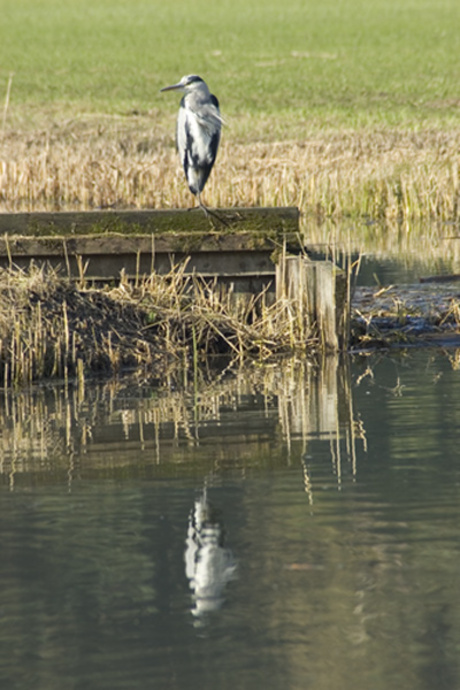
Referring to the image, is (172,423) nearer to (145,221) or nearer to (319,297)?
(319,297)

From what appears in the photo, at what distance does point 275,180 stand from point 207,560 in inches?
708

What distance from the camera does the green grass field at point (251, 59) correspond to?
45500mm

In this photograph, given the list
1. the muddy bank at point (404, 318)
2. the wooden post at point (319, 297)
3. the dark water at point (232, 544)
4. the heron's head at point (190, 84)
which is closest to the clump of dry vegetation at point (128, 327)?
the wooden post at point (319, 297)

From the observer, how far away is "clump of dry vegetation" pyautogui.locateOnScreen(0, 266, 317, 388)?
1080 centimetres

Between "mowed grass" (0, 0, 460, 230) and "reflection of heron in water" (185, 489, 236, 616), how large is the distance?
716cm

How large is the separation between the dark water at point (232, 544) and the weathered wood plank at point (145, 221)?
10.1ft

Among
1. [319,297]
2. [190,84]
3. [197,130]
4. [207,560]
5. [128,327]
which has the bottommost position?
[207,560]

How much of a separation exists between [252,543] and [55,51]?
62606mm

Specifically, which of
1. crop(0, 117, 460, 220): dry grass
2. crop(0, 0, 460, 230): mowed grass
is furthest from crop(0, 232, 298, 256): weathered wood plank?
crop(0, 117, 460, 220): dry grass

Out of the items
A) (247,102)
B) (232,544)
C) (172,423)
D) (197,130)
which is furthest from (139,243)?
(247,102)

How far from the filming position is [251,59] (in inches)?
2483

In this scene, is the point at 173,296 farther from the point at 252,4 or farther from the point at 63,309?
the point at 252,4

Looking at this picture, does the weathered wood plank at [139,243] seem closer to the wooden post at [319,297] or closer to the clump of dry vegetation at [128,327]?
the clump of dry vegetation at [128,327]

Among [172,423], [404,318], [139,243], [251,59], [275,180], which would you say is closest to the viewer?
[172,423]
